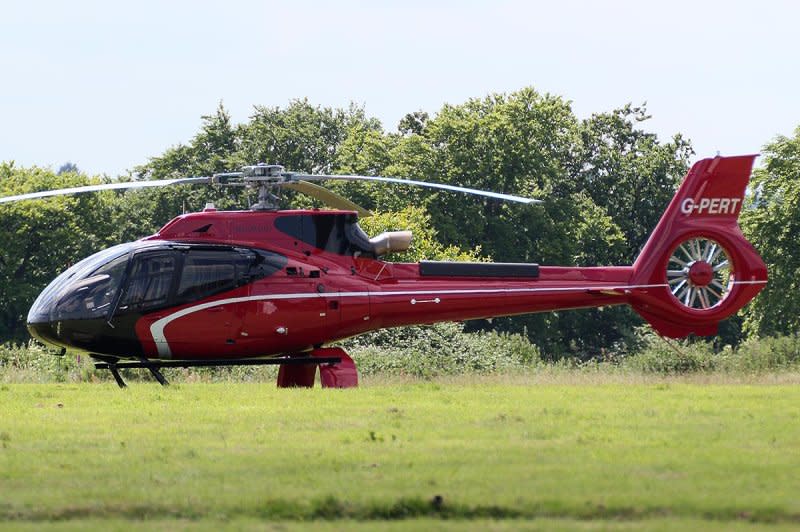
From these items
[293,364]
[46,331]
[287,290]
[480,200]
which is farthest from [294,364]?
[480,200]

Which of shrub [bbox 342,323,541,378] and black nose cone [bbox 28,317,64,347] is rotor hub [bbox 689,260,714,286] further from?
black nose cone [bbox 28,317,64,347]

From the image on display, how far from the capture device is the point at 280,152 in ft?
293

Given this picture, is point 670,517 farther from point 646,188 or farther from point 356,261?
point 646,188

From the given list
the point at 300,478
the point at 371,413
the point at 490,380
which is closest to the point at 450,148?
the point at 490,380

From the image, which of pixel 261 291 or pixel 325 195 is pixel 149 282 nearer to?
pixel 261 291

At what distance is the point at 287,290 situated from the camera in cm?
2342

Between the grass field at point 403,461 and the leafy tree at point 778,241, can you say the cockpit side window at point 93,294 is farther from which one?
the leafy tree at point 778,241

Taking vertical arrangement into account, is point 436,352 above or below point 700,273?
below

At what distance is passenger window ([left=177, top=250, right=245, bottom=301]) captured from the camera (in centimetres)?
2286

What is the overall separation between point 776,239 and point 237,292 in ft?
133

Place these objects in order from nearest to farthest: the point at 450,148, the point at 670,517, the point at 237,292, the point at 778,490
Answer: the point at 670,517, the point at 778,490, the point at 237,292, the point at 450,148

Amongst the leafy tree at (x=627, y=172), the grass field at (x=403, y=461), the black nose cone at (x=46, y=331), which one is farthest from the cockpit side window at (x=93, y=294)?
the leafy tree at (x=627, y=172)

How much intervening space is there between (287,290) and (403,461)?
9.85 metres

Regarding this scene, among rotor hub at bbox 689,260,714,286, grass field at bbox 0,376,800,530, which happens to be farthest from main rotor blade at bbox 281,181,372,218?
rotor hub at bbox 689,260,714,286
